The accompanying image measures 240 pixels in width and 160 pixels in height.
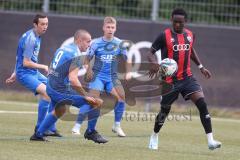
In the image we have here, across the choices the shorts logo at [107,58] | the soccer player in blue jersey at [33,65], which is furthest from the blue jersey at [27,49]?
the shorts logo at [107,58]

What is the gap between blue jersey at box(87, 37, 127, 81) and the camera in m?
14.5

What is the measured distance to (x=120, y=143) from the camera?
12648 mm

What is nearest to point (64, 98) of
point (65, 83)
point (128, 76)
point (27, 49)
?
point (65, 83)

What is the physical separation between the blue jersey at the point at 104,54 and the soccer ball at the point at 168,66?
2656 mm

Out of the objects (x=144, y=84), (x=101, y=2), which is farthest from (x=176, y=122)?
(x=101, y=2)

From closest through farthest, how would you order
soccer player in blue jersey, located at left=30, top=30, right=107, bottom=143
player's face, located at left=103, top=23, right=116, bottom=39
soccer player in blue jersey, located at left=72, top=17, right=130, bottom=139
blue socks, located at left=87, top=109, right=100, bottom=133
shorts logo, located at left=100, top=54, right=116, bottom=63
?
1. soccer player in blue jersey, located at left=30, top=30, right=107, bottom=143
2. blue socks, located at left=87, top=109, right=100, bottom=133
3. player's face, located at left=103, top=23, right=116, bottom=39
4. soccer player in blue jersey, located at left=72, top=17, right=130, bottom=139
5. shorts logo, located at left=100, top=54, right=116, bottom=63

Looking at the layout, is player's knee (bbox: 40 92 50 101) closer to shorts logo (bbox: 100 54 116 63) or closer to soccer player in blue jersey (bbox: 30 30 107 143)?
soccer player in blue jersey (bbox: 30 30 107 143)

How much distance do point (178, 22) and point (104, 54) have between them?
9.51 ft

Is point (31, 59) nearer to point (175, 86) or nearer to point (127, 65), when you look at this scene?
point (175, 86)

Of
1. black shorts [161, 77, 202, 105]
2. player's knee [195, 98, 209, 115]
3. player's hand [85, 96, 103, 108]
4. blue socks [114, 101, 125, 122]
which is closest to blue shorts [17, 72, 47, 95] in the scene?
player's hand [85, 96, 103, 108]

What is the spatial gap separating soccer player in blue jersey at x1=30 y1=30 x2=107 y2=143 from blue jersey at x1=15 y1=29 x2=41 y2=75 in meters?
0.98

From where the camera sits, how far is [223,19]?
67.3 feet

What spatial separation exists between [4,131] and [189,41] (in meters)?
3.70

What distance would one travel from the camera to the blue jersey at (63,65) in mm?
11859
